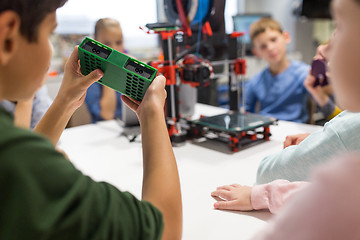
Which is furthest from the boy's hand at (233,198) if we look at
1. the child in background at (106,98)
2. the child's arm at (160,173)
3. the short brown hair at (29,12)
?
the child in background at (106,98)

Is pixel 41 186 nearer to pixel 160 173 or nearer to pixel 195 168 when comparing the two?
pixel 160 173

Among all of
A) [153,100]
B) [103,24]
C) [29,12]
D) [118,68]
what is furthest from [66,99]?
[103,24]

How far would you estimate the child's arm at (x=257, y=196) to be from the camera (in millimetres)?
669

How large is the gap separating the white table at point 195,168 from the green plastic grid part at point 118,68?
29cm

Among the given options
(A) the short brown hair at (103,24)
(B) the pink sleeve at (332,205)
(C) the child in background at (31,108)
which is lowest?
(C) the child in background at (31,108)

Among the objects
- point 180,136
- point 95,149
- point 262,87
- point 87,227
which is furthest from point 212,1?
point 87,227

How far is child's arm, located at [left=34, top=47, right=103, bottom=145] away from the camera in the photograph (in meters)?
0.75

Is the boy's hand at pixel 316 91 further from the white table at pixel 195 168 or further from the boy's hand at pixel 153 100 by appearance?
the boy's hand at pixel 153 100

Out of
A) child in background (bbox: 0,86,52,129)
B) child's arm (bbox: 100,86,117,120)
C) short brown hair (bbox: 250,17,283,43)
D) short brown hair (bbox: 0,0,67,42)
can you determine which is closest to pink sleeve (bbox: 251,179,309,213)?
short brown hair (bbox: 0,0,67,42)

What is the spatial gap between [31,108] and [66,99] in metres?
0.54

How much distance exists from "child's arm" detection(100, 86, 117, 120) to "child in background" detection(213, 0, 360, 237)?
1.60 metres

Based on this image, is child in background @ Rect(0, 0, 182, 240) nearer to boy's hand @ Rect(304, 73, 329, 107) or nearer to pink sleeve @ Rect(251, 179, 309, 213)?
pink sleeve @ Rect(251, 179, 309, 213)

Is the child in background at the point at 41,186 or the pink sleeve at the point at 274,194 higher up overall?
the child in background at the point at 41,186

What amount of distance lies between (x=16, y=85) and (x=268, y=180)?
2.01 ft
